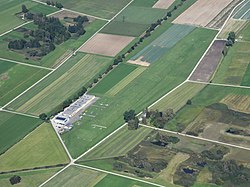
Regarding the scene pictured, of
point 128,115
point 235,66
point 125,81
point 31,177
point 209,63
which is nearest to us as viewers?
point 31,177

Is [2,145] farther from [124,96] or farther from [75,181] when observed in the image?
[124,96]

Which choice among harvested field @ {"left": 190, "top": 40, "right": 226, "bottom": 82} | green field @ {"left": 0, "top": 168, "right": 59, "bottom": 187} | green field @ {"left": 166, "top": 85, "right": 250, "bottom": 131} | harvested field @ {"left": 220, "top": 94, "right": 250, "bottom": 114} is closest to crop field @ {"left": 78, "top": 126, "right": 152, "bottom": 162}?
green field @ {"left": 166, "top": 85, "right": 250, "bottom": 131}

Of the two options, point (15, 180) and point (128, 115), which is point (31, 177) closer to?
point (15, 180)

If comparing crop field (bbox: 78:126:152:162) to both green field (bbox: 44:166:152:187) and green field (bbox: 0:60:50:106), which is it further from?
green field (bbox: 0:60:50:106)

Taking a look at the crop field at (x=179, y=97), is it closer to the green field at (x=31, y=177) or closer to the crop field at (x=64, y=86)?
the crop field at (x=64, y=86)

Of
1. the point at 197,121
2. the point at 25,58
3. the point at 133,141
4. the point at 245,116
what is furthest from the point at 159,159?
the point at 25,58

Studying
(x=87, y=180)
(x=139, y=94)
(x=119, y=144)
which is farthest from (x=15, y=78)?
(x=87, y=180)

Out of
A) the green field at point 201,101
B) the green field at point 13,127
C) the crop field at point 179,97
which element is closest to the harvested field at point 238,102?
the green field at point 201,101
